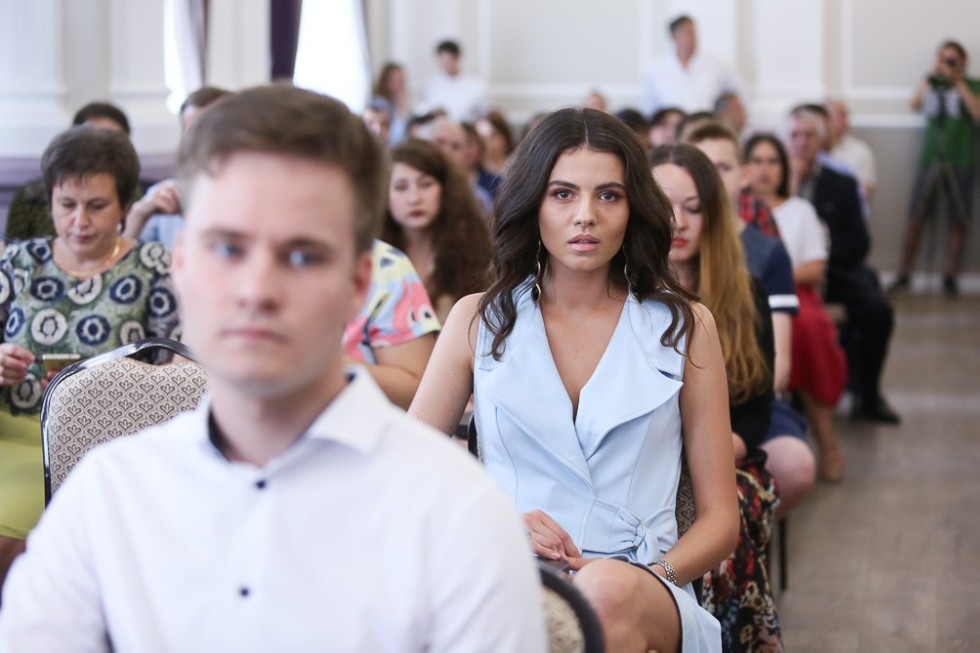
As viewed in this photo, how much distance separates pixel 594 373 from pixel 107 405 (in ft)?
2.72

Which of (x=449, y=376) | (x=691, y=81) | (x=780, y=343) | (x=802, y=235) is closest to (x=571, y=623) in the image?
(x=449, y=376)

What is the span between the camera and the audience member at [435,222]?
3.97m

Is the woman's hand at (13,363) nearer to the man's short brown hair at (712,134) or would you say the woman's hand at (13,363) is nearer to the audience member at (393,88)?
the man's short brown hair at (712,134)

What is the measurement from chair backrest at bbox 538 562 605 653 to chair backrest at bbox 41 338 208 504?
105cm

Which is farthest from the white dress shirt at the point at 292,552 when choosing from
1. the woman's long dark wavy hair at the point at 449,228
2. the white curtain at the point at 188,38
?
the white curtain at the point at 188,38

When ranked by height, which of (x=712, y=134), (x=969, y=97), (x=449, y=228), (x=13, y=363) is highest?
(x=969, y=97)

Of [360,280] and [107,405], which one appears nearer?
[360,280]

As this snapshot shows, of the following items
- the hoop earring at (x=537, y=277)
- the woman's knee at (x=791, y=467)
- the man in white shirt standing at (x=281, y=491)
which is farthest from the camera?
the woman's knee at (x=791, y=467)

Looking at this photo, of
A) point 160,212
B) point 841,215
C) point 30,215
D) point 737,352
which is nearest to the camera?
point 737,352

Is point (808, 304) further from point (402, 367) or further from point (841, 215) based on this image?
point (402, 367)

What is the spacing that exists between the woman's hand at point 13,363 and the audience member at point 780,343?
5.80 ft

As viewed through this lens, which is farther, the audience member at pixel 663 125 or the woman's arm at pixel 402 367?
the audience member at pixel 663 125

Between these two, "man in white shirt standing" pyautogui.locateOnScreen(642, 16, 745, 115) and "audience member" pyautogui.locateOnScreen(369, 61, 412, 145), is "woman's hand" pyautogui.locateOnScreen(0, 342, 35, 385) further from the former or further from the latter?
"man in white shirt standing" pyautogui.locateOnScreen(642, 16, 745, 115)

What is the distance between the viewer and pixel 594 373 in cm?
231
